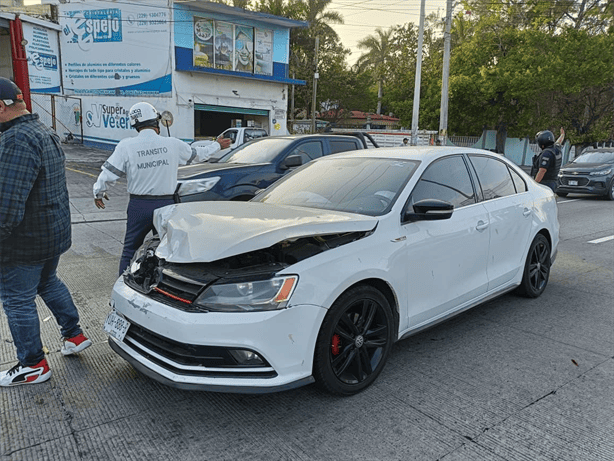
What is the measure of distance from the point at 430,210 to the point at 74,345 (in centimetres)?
278

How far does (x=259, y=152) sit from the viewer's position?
7906 millimetres

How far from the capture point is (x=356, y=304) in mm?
3098

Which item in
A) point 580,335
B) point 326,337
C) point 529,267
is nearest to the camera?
point 326,337

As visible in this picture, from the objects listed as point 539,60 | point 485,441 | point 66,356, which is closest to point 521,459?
point 485,441

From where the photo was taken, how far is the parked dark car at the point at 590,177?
573 inches

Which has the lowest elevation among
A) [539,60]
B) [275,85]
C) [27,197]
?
[27,197]

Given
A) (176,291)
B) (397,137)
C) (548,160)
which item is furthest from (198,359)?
(397,137)

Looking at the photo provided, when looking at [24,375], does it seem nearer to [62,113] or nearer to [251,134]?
[251,134]

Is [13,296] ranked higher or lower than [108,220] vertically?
higher

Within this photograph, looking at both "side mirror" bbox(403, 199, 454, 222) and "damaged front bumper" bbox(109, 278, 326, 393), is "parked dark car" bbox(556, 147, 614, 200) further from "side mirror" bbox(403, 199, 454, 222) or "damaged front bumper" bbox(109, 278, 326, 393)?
"damaged front bumper" bbox(109, 278, 326, 393)

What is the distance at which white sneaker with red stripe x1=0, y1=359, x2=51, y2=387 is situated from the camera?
324 centimetres

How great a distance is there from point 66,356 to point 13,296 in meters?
0.72

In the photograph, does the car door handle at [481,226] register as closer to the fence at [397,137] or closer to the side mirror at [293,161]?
the side mirror at [293,161]

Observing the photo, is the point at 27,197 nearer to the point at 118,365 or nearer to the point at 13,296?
the point at 13,296
